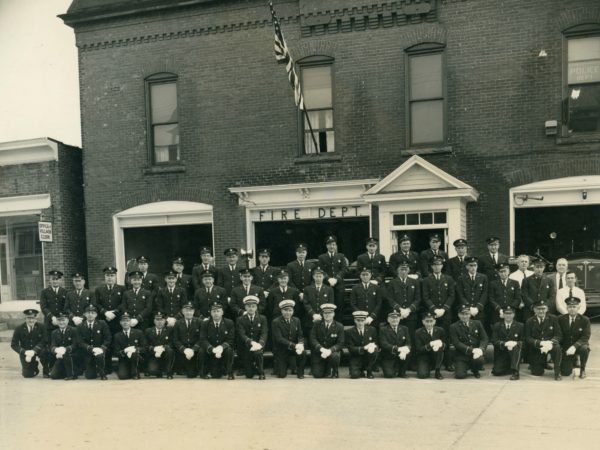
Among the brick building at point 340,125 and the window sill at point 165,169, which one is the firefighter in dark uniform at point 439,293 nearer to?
the brick building at point 340,125

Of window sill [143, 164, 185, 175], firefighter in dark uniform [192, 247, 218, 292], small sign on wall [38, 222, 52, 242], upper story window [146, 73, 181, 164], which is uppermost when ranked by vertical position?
upper story window [146, 73, 181, 164]

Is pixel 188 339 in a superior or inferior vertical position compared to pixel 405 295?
inferior

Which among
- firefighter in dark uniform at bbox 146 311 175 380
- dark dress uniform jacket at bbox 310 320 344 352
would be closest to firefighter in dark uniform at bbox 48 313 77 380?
firefighter in dark uniform at bbox 146 311 175 380

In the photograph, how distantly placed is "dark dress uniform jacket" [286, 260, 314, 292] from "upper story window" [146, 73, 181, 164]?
17.8ft

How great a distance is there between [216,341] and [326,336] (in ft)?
5.87

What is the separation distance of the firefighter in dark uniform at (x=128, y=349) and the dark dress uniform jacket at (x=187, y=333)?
612 millimetres

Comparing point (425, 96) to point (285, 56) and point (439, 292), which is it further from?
point (439, 292)

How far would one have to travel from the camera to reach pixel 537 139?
41.4 ft

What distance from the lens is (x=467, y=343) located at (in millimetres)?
9344

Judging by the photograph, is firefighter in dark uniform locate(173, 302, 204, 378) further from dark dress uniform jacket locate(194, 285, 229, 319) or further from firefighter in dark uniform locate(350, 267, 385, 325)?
firefighter in dark uniform locate(350, 267, 385, 325)

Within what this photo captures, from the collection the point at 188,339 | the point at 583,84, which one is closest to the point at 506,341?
the point at 188,339

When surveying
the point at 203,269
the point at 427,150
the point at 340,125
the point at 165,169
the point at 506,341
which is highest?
the point at 340,125

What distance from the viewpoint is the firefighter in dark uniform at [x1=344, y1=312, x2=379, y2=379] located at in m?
9.52

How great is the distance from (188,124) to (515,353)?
368 inches
